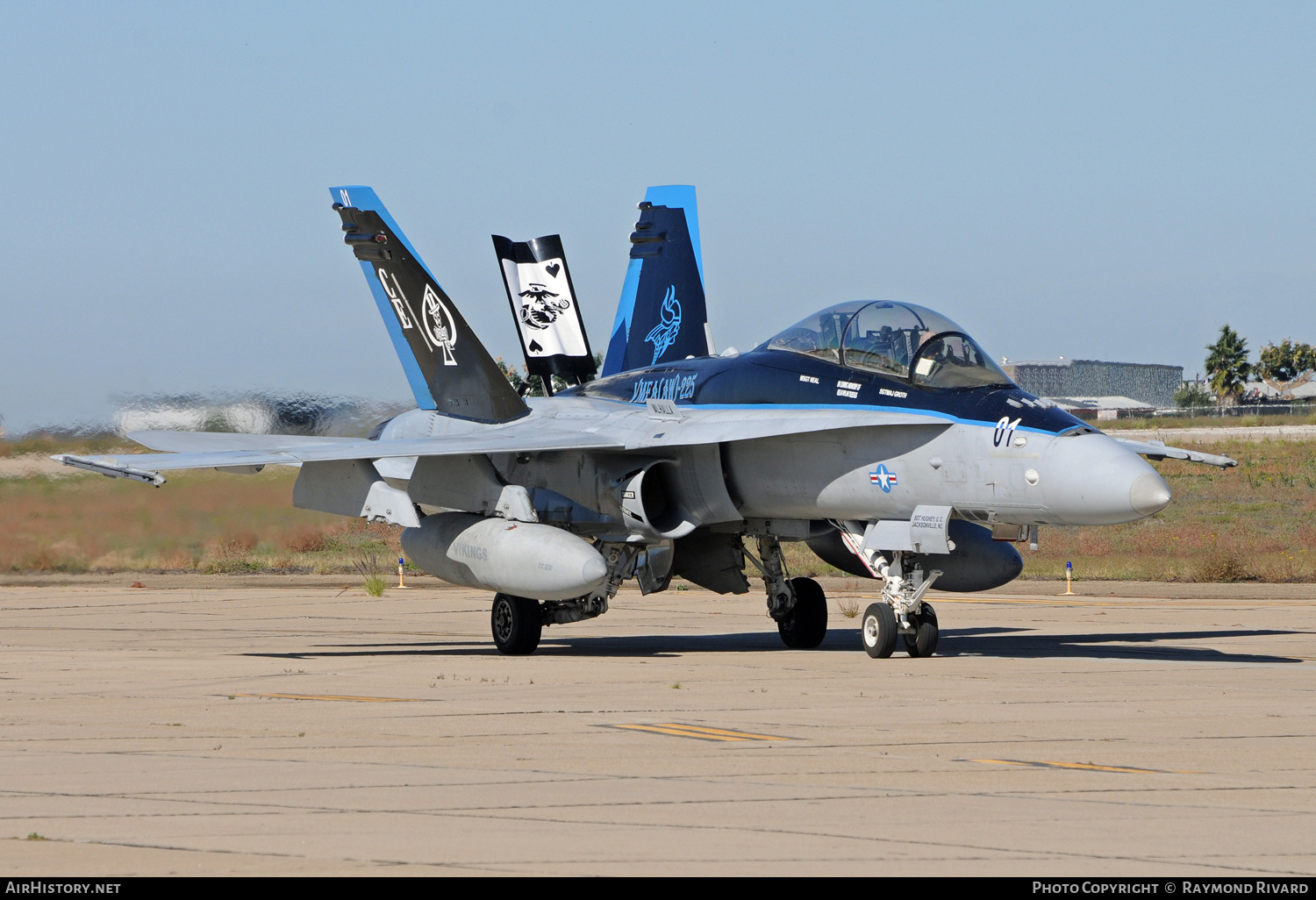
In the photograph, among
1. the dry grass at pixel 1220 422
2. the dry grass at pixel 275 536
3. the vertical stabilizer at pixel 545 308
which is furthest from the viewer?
the dry grass at pixel 1220 422

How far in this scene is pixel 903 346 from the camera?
1359 centimetres

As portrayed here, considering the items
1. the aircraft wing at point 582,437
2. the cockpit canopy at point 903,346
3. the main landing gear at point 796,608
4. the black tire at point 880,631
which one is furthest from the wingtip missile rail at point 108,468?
the black tire at point 880,631

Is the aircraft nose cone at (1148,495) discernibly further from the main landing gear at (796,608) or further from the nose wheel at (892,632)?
the main landing gear at (796,608)

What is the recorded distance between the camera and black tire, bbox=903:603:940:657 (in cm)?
1394

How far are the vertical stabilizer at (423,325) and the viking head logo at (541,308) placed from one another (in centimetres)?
1054

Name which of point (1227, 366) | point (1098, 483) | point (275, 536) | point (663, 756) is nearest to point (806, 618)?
point (1098, 483)

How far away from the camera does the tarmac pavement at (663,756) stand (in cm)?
588

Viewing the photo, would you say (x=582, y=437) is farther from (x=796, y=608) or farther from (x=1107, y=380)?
(x=1107, y=380)

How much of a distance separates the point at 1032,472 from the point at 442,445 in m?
5.79

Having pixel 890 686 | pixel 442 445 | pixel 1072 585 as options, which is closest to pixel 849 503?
pixel 890 686

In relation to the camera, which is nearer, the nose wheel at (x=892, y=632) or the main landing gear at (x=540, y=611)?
the nose wheel at (x=892, y=632)

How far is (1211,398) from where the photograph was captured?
135m

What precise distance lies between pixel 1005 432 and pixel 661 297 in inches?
321

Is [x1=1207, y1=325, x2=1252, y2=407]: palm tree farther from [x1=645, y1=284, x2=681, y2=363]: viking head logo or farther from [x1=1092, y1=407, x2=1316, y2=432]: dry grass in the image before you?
[x1=645, y1=284, x2=681, y2=363]: viking head logo
